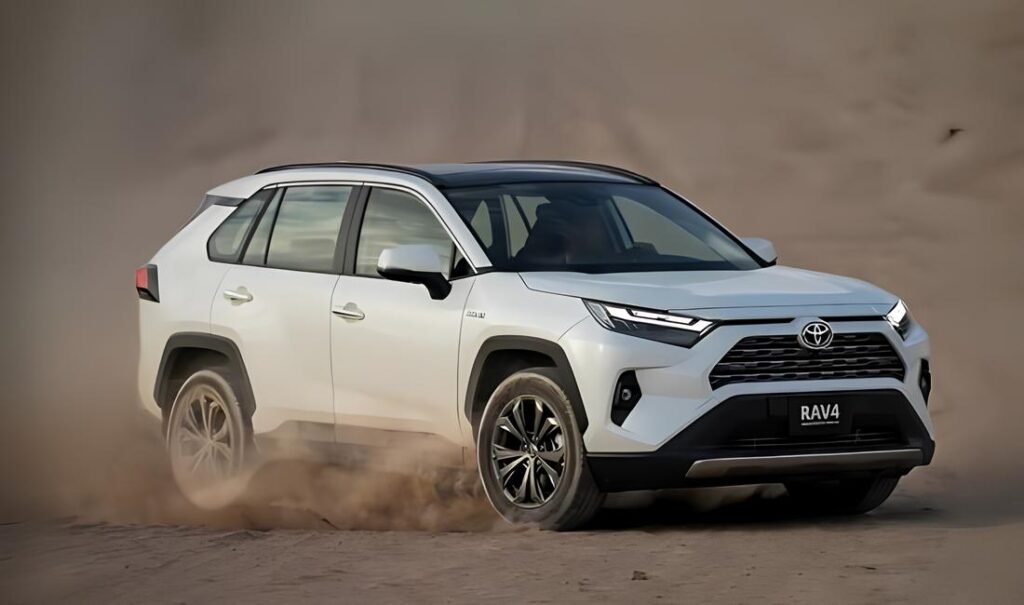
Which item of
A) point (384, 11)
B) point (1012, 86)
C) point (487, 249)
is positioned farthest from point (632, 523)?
point (384, 11)

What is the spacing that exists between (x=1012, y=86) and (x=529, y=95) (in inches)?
210

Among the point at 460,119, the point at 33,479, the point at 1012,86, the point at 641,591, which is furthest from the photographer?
the point at 460,119

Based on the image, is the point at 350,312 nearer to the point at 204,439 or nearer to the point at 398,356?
the point at 398,356

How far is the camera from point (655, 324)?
9008 mm

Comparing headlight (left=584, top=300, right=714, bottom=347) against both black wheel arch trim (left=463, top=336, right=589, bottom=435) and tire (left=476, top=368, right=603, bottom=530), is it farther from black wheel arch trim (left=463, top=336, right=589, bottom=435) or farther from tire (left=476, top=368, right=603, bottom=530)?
tire (left=476, top=368, right=603, bottom=530)

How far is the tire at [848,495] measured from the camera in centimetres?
999

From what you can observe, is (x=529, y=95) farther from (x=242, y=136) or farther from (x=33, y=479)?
(x=33, y=479)

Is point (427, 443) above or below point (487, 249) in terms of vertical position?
below

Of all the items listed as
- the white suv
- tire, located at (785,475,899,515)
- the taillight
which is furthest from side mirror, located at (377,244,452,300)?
the taillight

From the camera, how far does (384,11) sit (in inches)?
1072

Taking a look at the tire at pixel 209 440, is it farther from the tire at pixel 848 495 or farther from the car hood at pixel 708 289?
the tire at pixel 848 495

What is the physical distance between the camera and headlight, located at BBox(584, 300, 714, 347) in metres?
8.96

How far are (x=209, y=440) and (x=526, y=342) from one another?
252cm

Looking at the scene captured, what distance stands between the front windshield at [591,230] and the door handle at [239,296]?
1.31 meters
